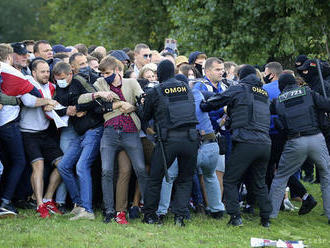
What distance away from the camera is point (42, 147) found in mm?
8695

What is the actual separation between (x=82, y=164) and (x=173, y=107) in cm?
161

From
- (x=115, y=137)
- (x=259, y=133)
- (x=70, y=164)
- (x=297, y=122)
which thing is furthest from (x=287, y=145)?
(x=70, y=164)

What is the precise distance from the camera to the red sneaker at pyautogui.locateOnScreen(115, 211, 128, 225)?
322 inches

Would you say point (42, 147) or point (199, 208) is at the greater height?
point (42, 147)

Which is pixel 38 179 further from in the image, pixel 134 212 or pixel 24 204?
pixel 134 212

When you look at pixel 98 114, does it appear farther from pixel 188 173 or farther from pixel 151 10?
pixel 151 10

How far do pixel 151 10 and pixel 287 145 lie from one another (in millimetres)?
17413

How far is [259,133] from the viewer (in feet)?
27.6

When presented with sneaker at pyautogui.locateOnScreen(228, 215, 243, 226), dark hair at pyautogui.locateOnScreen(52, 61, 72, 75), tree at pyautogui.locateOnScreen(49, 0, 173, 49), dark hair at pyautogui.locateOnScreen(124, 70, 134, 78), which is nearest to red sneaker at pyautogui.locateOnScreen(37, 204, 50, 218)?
dark hair at pyautogui.locateOnScreen(52, 61, 72, 75)

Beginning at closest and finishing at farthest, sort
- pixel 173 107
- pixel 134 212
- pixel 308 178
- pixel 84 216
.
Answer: pixel 173 107 → pixel 84 216 → pixel 134 212 → pixel 308 178

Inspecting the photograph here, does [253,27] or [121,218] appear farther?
[253,27]

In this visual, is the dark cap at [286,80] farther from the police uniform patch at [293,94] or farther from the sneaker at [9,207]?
the sneaker at [9,207]

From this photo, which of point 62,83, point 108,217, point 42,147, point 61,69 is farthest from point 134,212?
point 61,69

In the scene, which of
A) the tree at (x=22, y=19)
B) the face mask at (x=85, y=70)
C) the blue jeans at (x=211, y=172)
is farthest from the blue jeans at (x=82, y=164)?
the tree at (x=22, y=19)
